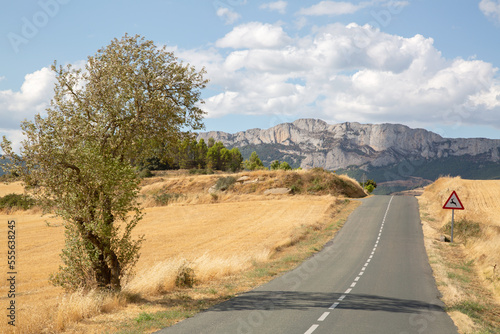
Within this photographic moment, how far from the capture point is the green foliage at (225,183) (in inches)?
2391

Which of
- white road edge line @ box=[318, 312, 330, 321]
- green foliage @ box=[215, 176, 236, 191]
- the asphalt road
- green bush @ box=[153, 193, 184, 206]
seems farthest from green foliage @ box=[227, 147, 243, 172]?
white road edge line @ box=[318, 312, 330, 321]

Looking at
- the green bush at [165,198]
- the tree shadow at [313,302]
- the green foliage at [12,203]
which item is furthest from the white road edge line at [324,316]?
the green foliage at [12,203]

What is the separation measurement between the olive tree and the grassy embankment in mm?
10689

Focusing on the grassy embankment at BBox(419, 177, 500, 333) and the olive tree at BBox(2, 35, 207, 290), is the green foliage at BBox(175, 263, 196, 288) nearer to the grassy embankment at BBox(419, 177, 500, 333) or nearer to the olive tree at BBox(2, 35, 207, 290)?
the olive tree at BBox(2, 35, 207, 290)

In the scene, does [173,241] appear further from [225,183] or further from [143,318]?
[225,183]

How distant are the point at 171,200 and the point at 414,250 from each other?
118 feet

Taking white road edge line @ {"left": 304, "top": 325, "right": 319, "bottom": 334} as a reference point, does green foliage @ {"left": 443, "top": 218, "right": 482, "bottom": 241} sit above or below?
below

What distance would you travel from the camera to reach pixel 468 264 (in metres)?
22.1

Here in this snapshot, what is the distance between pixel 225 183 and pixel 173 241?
96.2 ft

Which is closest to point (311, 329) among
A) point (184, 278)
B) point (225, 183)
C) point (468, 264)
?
point (184, 278)

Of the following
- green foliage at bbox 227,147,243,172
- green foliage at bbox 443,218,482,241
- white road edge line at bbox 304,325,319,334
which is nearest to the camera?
white road edge line at bbox 304,325,319,334

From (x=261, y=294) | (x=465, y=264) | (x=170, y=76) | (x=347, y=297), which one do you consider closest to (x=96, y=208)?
(x=170, y=76)

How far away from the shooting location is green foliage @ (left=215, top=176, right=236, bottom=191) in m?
60.7

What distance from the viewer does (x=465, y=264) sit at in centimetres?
2222
